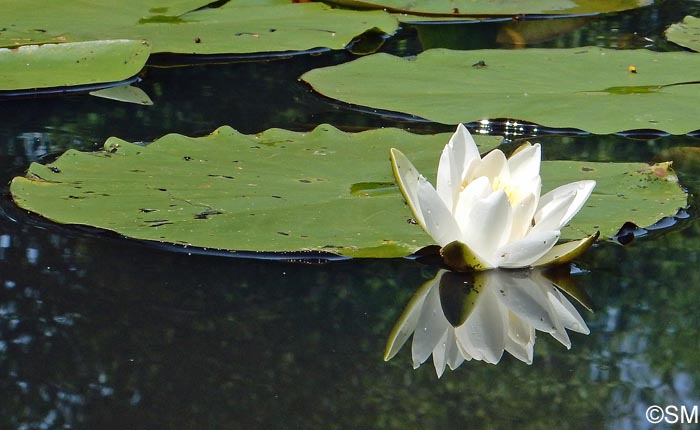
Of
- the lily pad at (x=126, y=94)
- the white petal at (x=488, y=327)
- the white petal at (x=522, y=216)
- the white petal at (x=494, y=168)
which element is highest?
the white petal at (x=494, y=168)

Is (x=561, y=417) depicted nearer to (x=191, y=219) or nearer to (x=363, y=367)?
(x=363, y=367)

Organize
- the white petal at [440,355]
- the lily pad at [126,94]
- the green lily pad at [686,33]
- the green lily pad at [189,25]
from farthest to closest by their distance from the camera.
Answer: the green lily pad at [686,33] → the green lily pad at [189,25] → the lily pad at [126,94] → the white petal at [440,355]

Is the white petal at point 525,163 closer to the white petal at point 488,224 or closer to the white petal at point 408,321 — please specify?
the white petal at point 488,224

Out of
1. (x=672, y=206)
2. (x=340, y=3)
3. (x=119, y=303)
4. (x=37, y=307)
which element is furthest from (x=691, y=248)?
(x=340, y=3)

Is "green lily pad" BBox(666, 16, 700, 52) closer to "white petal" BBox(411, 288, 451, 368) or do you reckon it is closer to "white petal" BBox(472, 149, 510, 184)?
"white petal" BBox(472, 149, 510, 184)

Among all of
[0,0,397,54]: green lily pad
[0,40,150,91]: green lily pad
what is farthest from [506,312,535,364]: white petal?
[0,0,397,54]: green lily pad

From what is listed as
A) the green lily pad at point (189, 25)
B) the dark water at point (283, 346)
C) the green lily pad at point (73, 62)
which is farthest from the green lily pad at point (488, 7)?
the dark water at point (283, 346)
